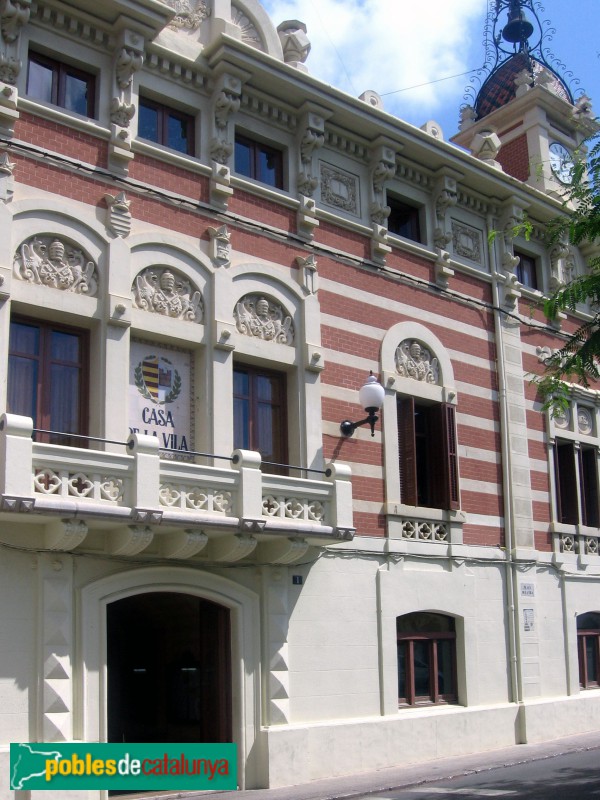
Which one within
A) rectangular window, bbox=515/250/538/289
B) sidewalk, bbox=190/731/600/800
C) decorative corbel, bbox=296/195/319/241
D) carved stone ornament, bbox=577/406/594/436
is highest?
rectangular window, bbox=515/250/538/289

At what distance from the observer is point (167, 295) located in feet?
49.5

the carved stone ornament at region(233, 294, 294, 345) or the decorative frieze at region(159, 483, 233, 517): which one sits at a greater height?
the carved stone ornament at region(233, 294, 294, 345)

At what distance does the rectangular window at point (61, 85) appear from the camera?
14.6 meters

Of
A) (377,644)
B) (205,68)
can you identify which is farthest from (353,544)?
(205,68)

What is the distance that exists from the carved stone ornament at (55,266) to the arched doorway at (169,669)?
16.0 ft

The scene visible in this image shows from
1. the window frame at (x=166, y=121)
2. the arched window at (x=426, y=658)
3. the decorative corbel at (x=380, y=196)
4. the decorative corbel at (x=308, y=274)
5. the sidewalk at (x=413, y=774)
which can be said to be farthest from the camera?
the decorative corbel at (x=380, y=196)

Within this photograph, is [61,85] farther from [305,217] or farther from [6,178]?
[305,217]

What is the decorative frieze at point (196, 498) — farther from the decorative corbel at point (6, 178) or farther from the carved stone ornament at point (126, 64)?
the carved stone ornament at point (126, 64)

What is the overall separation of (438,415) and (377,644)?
4.63m

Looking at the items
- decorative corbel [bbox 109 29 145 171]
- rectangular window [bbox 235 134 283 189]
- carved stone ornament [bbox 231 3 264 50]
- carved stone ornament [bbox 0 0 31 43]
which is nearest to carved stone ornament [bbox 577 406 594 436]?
rectangular window [bbox 235 134 283 189]

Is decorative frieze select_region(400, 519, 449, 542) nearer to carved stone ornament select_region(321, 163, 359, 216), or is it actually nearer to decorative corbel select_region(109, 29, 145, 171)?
carved stone ornament select_region(321, 163, 359, 216)

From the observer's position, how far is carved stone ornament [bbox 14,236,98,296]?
1359cm

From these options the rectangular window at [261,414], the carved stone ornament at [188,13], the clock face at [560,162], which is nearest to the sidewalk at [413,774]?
the rectangular window at [261,414]

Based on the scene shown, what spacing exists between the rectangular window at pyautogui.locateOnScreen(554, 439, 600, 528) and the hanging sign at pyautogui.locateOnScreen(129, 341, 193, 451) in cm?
955
